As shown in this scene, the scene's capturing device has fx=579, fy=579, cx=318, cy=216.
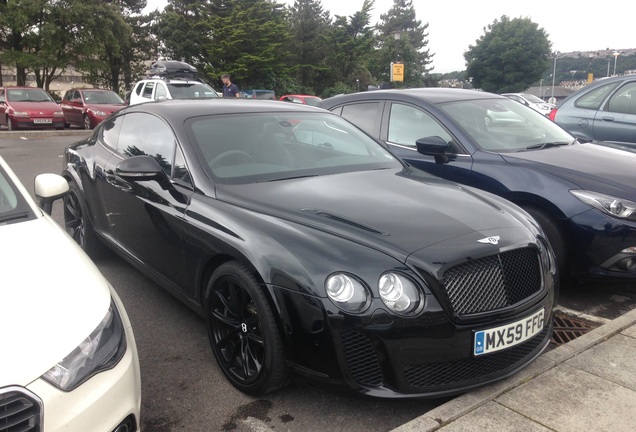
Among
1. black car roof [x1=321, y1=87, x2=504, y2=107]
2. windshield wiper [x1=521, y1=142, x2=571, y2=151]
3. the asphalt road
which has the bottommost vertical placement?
the asphalt road

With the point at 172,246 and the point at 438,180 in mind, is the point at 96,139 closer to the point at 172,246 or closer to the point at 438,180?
the point at 172,246

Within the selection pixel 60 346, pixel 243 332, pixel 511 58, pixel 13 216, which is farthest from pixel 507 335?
pixel 511 58

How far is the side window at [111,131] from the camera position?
4.76 m

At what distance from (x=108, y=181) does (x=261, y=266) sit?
220 centimetres

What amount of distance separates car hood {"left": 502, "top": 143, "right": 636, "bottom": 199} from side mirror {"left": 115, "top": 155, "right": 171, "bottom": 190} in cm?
272

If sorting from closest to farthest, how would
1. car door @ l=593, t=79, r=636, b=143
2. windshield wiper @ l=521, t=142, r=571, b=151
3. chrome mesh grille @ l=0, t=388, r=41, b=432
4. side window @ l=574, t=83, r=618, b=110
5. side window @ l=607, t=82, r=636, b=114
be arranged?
chrome mesh grille @ l=0, t=388, r=41, b=432
windshield wiper @ l=521, t=142, r=571, b=151
car door @ l=593, t=79, r=636, b=143
side window @ l=607, t=82, r=636, b=114
side window @ l=574, t=83, r=618, b=110

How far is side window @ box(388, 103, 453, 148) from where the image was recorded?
205 inches

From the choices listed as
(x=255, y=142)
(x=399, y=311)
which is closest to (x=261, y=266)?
(x=399, y=311)

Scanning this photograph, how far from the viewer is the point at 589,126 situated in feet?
23.9

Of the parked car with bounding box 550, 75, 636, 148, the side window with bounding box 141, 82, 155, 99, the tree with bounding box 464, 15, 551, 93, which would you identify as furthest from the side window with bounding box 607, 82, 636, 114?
the tree with bounding box 464, 15, 551, 93

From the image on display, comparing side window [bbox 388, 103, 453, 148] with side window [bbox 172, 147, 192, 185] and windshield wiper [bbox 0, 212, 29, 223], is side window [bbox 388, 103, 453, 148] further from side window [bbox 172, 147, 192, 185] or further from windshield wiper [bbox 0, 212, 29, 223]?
windshield wiper [bbox 0, 212, 29, 223]

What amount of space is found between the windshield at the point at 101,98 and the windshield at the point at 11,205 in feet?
57.8

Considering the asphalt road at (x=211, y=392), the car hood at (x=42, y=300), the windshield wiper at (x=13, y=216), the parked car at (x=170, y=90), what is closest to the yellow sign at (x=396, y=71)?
the parked car at (x=170, y=90)

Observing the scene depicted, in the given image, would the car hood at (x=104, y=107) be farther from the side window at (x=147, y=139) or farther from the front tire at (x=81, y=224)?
the side window at (x=147, y=139)
